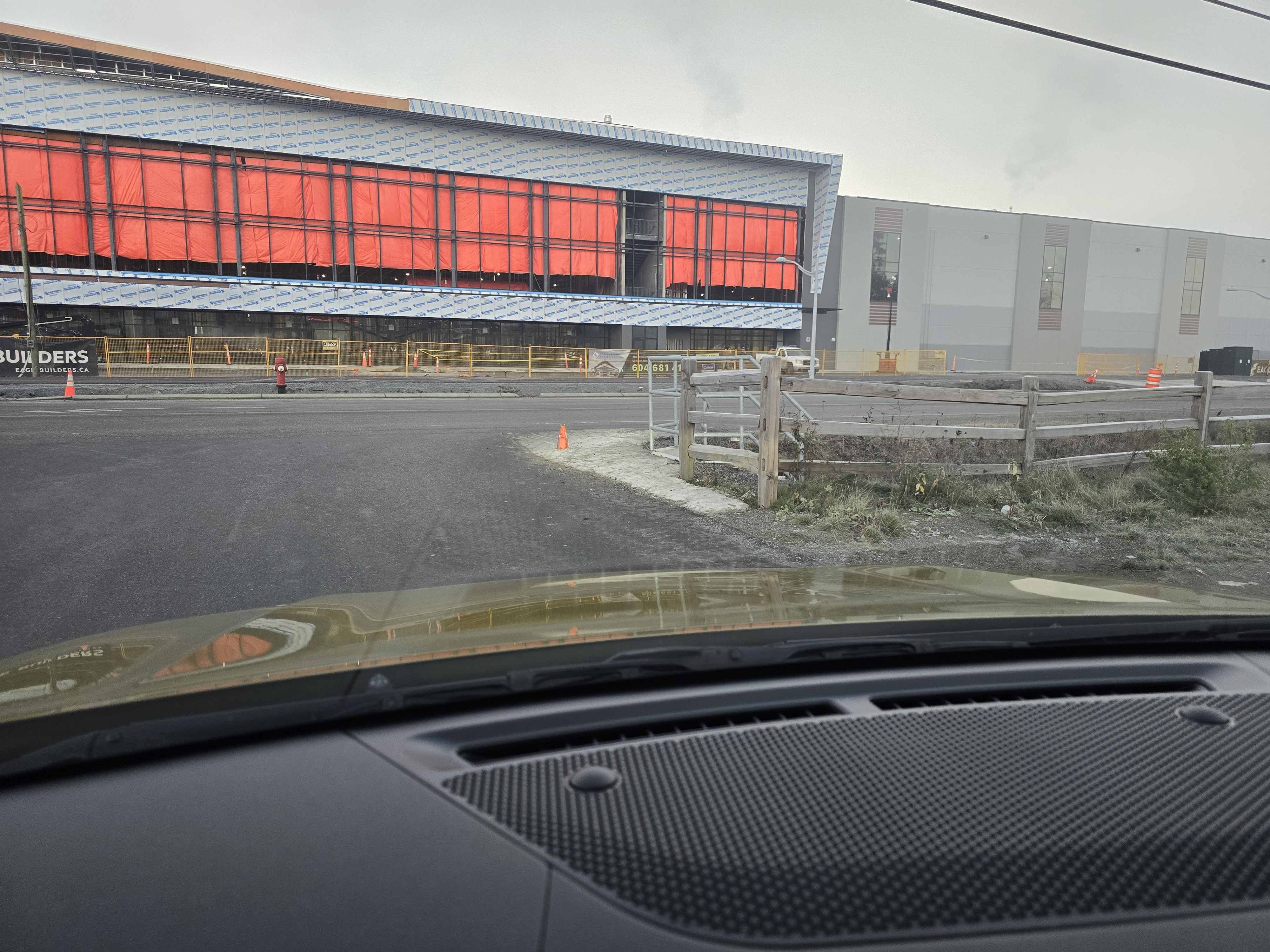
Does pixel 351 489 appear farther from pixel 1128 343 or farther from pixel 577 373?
pixel 1128 343

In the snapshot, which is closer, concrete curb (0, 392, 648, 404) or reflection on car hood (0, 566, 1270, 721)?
reflection on car hood (0, 566, 1270, 721)

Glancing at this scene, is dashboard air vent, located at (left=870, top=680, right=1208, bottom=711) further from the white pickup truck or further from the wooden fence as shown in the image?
the white pickup truck

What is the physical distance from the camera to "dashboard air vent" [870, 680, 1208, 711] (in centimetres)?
203

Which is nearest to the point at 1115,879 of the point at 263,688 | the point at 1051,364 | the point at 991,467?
the point at 263,688

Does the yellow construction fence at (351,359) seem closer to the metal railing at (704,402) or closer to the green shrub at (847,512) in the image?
the metal railing at (704,402)

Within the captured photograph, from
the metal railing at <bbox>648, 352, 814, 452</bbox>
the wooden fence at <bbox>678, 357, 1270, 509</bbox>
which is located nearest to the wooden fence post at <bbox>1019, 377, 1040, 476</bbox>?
the wooden fence at <bbox>678, 357, 1270, 509</bbox>

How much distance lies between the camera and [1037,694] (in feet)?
6.94

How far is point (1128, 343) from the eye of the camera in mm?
73062

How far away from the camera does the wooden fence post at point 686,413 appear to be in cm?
1038

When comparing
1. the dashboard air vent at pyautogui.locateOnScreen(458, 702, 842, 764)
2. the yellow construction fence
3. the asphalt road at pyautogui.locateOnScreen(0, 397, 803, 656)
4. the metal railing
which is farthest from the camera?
the yellow construction fence

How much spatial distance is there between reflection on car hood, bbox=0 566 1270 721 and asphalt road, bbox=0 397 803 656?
2.68 m

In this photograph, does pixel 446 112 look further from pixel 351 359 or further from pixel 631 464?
pixel 631 464

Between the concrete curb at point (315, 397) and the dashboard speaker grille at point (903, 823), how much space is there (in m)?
23.4

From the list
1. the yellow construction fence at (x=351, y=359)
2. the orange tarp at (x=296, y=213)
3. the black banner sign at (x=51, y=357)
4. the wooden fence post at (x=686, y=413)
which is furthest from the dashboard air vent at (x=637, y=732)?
the orange tarp at (x=296, y=213)
